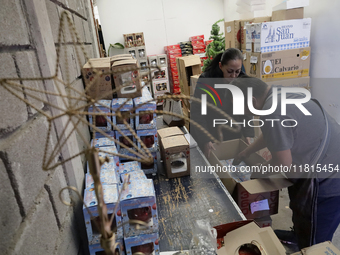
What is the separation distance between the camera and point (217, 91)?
7.72 ft

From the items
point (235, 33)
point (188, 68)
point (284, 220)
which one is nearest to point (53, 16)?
point (284, 220)

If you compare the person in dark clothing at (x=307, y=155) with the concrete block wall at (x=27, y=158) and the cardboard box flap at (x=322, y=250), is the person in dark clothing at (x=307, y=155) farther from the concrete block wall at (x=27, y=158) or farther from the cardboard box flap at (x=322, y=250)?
the concrete block wall at (x=27, y=158)

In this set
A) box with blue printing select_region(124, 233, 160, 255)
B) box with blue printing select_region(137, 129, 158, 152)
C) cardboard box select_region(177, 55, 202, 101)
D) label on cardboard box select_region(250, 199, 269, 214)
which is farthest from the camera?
cardboard box select_region(177, 55, 202, 101)

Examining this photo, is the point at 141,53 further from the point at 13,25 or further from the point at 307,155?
the point at 13,25

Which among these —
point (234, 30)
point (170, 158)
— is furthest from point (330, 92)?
point (170, 158)

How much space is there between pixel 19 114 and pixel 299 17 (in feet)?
11.3

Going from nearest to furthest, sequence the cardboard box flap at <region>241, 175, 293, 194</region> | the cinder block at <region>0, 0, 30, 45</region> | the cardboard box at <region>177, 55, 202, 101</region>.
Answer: the cinder block at <region>0, 0, 30, 45</region>, the cardboard box flap at <region>241, 175, 293, 194</region>, the cardboard box at <region>177, 55, 202, 101</region>

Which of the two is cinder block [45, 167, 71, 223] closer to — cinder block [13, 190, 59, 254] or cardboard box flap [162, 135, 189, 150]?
cinder block [13, 190, 59, 254]

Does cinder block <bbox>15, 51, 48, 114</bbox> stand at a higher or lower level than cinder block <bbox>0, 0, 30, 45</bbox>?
lower

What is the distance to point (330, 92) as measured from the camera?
298 cm

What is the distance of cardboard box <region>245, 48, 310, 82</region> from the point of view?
294cm

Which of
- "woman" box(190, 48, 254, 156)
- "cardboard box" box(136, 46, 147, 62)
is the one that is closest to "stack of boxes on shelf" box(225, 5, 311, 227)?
"woman" box(190, 48, 254, 156)

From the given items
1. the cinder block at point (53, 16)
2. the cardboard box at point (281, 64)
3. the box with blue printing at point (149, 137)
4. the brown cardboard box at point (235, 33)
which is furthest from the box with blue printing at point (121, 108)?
the brown cardboard box at point (235, 33)

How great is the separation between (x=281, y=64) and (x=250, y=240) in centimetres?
247
